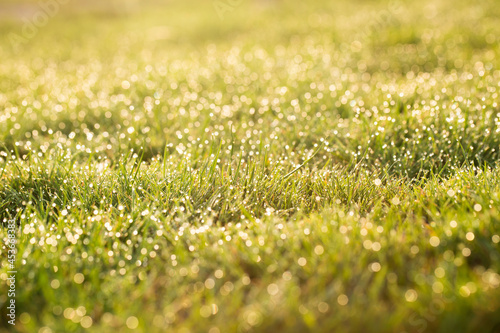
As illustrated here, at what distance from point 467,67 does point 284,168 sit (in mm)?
2642

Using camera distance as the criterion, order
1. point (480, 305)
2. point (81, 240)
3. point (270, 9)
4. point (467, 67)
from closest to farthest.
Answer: point (480, 305) → point (81, 240) → point (467, 67) → point (270, 9)

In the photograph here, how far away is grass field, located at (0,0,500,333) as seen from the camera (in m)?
1.43

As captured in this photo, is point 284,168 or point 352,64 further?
point 352,64

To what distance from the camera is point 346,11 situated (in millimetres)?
7699

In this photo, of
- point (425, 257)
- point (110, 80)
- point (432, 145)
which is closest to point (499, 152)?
point (432, 145)

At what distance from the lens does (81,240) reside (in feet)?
6.02

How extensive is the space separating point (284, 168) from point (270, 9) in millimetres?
7169

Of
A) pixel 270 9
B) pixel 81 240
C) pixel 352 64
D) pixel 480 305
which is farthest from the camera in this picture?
pixel 270 9

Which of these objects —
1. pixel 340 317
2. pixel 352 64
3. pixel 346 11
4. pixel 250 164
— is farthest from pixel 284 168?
pixel 346 11

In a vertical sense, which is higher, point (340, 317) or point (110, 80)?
point (110, 80)

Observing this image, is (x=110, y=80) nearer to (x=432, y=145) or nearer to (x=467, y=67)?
(x=432, y=145)

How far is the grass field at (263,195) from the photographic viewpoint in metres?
1.43

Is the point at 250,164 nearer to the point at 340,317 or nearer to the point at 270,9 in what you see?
the point at 340,317

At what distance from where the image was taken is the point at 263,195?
2.21 metres
